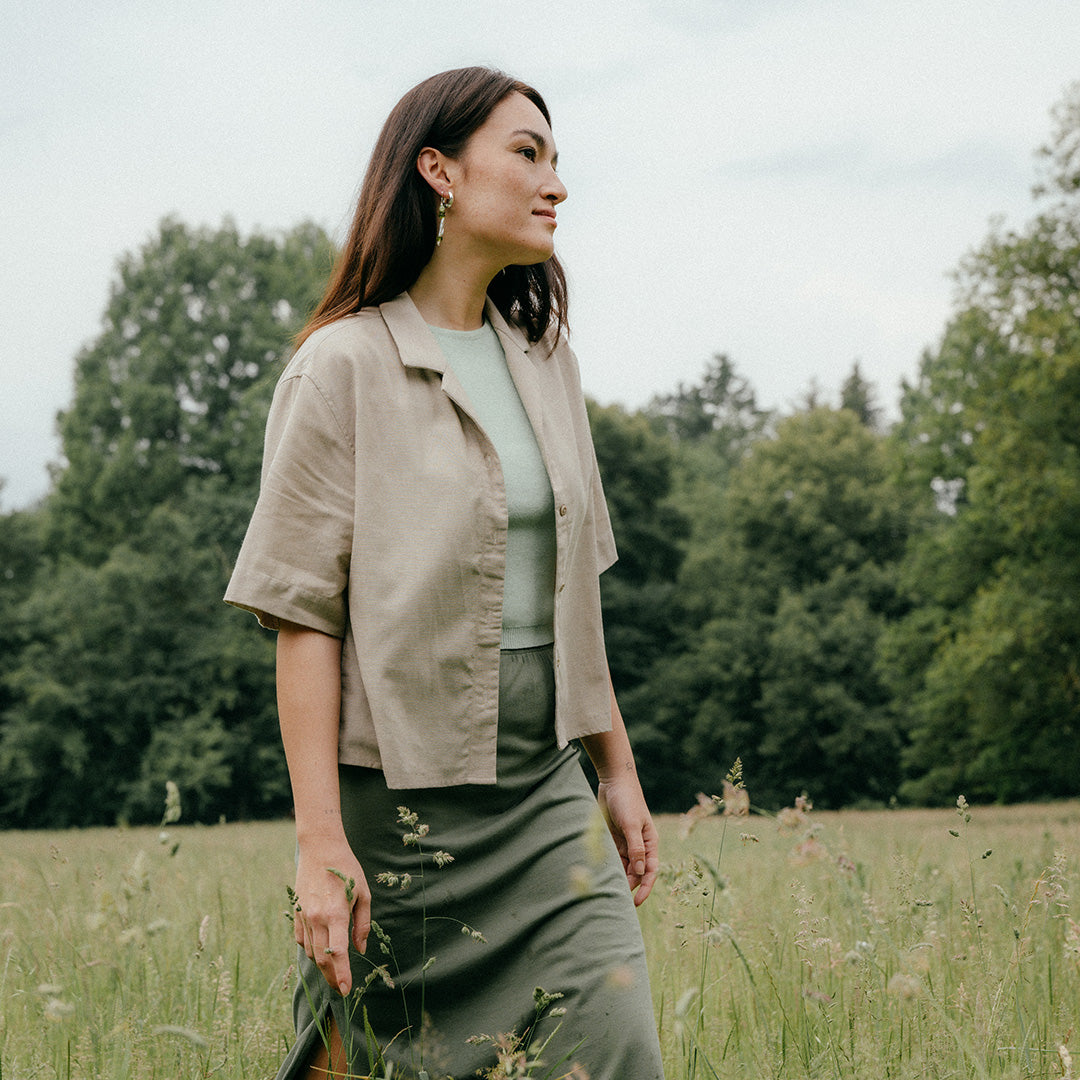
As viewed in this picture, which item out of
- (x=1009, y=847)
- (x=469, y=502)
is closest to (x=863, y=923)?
(x=469, y=502)

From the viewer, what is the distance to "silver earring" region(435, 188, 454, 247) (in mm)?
2486

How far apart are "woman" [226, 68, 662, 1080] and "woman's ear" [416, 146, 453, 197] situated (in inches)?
1.6

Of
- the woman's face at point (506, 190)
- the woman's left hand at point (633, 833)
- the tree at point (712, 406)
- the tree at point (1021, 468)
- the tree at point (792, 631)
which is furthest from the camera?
the tree at point (712, 406)

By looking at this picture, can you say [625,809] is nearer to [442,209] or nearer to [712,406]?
[442,209]

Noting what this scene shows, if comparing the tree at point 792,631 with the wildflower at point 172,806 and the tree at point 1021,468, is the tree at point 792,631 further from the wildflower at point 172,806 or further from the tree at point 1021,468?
the wildflower at point 172,806

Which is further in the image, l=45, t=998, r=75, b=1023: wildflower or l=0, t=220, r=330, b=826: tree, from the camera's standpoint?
l=0, t=220, r=330, b=826: tree

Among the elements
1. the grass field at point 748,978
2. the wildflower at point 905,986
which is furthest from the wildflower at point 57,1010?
the wildflower at point 905,986

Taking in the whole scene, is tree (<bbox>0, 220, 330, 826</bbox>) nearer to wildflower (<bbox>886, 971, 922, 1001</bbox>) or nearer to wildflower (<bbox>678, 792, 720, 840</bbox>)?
wildflower (<bbox>678, 792, 720, 840</bbox>)

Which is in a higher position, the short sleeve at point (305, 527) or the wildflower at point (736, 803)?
the short sleeve at point (305, 527)

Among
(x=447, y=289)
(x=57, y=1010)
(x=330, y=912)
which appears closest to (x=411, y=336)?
(x=447, y=289)

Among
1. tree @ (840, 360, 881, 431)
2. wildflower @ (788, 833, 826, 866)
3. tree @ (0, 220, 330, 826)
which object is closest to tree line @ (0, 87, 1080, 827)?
tree @ (0, 220, 330, 826)

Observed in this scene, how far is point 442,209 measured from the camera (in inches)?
98.3

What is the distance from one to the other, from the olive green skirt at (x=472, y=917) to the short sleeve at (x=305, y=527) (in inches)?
13.4

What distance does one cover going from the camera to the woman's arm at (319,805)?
2037 millimetres
